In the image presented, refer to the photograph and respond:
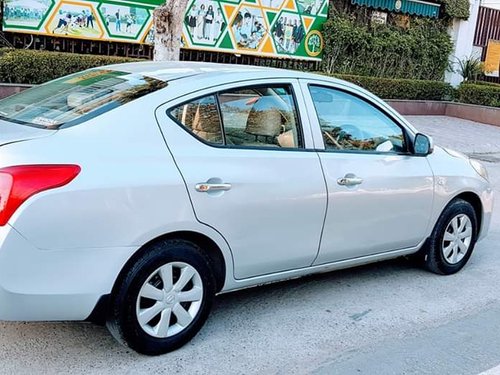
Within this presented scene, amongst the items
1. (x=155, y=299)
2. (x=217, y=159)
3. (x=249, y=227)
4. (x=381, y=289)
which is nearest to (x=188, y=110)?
(x=217, y=159)

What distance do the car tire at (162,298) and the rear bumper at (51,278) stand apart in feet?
0.40

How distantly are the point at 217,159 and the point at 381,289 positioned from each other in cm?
197

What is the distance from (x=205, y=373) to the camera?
10.8 feet

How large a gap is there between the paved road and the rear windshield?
4.15 feet

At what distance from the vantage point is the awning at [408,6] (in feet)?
54.6

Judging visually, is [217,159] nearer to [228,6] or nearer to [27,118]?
[27,118]

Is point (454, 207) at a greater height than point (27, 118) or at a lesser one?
lesser

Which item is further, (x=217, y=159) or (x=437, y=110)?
(x=437, y=110)

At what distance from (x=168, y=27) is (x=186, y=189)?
19.6 ft

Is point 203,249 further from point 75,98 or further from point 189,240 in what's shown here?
point 75,98

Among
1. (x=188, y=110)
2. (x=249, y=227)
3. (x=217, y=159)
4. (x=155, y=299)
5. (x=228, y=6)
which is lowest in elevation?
(x=155, y=299)

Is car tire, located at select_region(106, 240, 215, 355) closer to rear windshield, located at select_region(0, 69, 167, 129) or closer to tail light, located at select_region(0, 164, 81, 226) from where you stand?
tail light, located at select_region(0, 164, 81, 226)

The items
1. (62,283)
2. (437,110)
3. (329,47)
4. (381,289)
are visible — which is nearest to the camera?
(62,283)

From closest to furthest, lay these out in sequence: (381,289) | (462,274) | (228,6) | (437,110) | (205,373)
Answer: (205,373), (381,289), (462,274), (228,6), (437,110)
